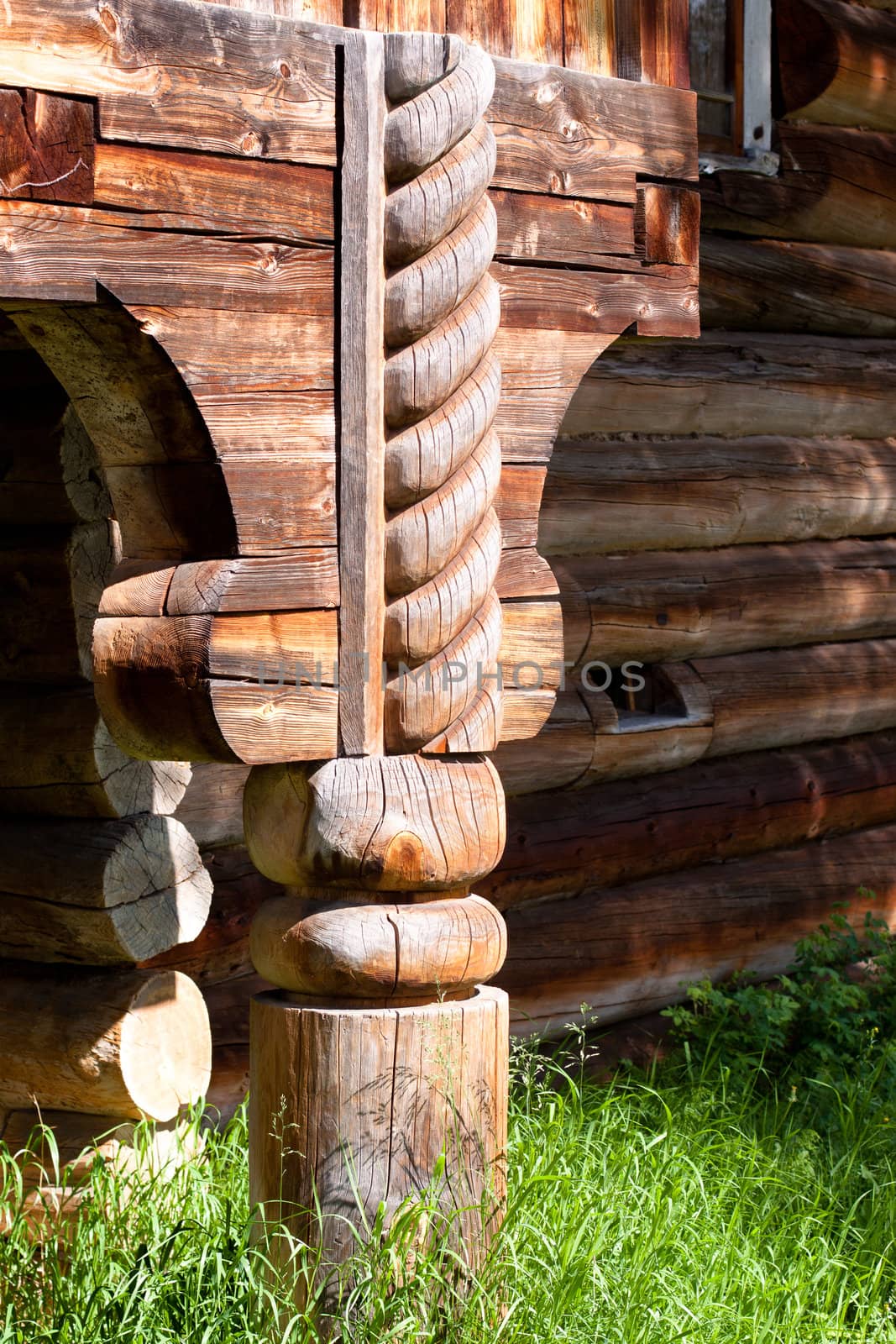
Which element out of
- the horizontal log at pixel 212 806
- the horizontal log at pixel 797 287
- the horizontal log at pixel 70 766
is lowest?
the horizontal log at pixel 212 806

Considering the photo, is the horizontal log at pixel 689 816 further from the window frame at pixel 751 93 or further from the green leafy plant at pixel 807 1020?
the window frame at pixel 751 93

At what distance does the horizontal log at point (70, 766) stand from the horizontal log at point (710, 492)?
156 cm

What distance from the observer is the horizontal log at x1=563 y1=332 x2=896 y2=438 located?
15.3ft

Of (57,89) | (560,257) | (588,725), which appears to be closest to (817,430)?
(588,725)

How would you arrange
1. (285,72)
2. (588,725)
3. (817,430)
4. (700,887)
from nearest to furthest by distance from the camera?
(285,72), (588,725), (700,887), (817,430)

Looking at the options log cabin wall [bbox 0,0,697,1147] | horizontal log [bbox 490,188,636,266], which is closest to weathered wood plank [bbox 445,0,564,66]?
log cabin wall [bbox 0,0,697,1147]

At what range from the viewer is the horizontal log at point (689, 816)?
180 inches

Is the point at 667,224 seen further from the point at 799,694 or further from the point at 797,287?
the point at 799,694

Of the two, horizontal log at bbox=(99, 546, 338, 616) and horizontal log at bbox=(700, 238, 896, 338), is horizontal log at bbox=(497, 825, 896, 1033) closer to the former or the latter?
horizontal log at bbox=(700, 238, 896, 338)

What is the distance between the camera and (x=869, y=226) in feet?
17.8

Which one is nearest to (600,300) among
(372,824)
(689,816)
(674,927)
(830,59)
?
(372,824)

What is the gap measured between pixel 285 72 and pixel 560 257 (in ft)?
1.96

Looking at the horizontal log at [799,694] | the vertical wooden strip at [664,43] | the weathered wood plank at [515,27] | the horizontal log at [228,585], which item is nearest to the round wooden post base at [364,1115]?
the horizontal log at [228,585]

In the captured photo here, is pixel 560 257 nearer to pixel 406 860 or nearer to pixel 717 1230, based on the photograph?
pixel 406 860
